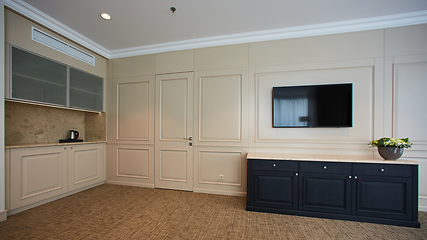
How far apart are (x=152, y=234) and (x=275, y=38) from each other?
3.34 metres

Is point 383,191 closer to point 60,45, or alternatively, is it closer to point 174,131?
point 174,131

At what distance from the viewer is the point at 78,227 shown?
7.50ft

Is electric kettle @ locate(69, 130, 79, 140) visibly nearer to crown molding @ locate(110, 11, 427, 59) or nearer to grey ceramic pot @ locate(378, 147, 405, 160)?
crown molding @ locate(110, 11, 427, 59)

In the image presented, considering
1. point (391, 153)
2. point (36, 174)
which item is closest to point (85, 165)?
point (36, 174)

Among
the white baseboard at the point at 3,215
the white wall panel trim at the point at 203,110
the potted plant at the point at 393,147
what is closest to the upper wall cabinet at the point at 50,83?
the white baseboard at the point at 3,215

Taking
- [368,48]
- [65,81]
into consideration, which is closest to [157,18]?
[65,81]

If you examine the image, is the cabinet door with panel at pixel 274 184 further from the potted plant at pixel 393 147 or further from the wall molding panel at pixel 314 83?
the potted plant at pixel 393 147

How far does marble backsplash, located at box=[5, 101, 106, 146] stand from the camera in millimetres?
2896

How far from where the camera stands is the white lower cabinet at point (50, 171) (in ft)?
8.47

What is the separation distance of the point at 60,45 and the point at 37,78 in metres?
0.71

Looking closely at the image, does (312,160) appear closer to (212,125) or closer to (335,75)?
(335,75)

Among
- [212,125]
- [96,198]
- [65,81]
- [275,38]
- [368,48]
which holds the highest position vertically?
[275,38]

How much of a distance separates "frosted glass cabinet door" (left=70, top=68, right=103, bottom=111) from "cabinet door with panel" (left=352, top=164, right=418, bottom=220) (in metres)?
4.46

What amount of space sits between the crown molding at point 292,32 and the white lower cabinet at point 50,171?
2128 millimetres
